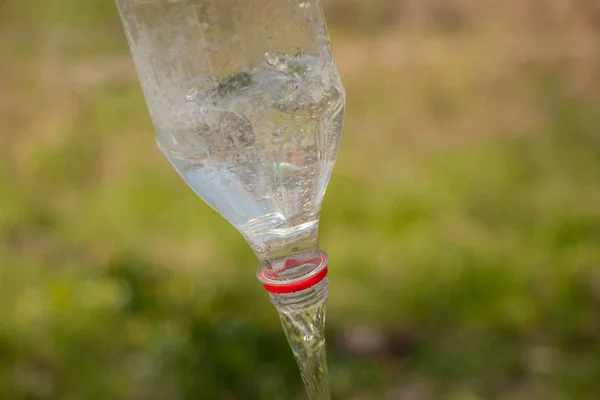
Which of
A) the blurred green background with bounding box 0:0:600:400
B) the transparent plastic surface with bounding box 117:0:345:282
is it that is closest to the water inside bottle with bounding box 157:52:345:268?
the transparent plastic surface with bounding box 117:0:345:282

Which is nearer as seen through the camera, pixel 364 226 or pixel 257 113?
pixel 257 113

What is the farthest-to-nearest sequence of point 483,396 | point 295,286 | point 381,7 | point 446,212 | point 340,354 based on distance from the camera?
1. point 381,7
2. point 446,212
3. point 340,354
4. point 483,396
5. point 295,286

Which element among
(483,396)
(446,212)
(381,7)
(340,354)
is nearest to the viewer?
(483,396)

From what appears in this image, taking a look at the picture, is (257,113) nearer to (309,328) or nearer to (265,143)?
(265,143)

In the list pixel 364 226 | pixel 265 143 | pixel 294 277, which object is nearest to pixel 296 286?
pixel 294 277

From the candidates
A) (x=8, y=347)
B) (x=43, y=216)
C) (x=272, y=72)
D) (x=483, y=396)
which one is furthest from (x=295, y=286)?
(x=43, y=216)

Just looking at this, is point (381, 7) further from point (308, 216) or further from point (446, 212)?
point (308, 216)

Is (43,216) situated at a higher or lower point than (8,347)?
higher
